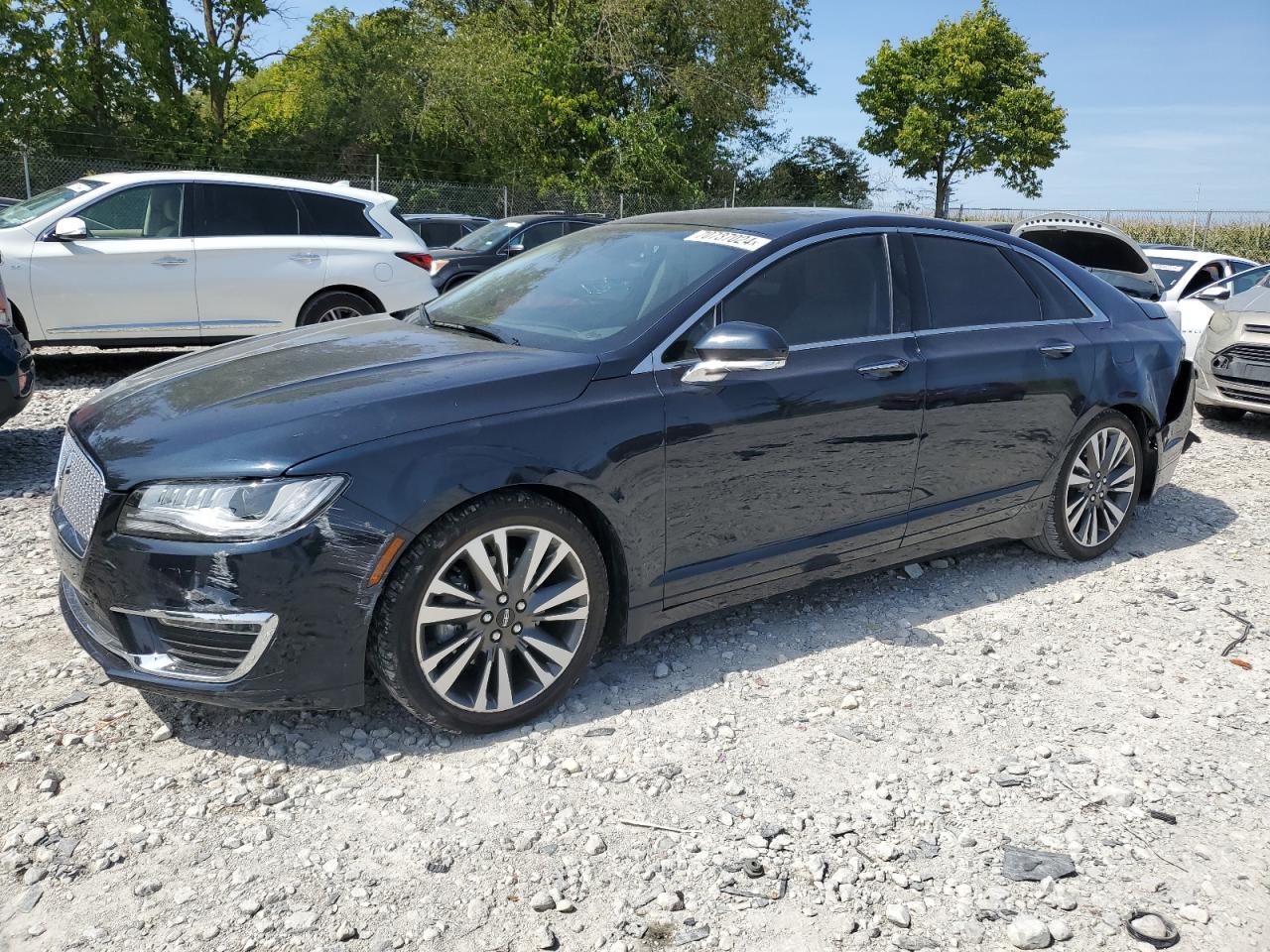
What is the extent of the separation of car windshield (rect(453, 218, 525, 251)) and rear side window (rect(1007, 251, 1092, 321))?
10334 millimetres

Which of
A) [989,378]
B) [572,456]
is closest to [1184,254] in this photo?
[989,378]

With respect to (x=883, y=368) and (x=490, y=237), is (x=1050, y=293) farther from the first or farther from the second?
(x=490, y=237)

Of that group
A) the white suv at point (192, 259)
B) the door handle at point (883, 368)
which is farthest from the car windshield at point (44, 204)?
the door handle at point (883, 368)

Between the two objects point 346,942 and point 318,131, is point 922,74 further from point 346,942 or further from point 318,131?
point 346,942

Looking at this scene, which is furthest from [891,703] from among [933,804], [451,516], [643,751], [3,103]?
[3,103]

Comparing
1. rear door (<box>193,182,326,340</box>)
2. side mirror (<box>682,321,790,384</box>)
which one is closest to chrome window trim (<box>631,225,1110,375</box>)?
side mirror (<box>682,321,790,384</box>)

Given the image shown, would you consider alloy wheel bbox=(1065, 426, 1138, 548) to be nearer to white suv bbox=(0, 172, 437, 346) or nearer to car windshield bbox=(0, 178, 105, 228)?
white suv bbox=(0, 172, 437, 346)

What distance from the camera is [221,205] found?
337 inches

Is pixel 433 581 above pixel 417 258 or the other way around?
the other way around

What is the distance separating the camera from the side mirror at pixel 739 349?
10.9 feet

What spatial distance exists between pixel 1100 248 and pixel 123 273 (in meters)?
8.10

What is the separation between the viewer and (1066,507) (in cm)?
484

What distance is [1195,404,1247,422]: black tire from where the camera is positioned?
936cm

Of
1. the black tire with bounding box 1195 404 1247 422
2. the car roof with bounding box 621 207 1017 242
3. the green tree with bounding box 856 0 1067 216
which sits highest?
the green tree with bounding box 856 0 1067 216
